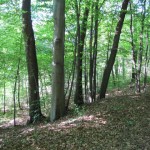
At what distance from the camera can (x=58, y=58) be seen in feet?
28.4

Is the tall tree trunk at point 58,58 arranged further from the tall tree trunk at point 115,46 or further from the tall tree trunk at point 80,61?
the tall tree trunk at point 115,46

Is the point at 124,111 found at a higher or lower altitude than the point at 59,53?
lower

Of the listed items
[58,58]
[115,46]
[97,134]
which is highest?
[115,46]

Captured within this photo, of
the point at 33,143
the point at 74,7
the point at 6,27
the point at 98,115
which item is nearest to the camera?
the point at 33,143

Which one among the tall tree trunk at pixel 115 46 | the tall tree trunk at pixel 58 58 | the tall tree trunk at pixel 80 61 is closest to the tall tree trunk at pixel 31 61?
the tall tree trunk at pixel 58 58

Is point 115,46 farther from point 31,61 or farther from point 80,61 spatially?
point 31,61

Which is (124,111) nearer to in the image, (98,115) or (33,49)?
(98,115)

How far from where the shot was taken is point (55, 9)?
8539 millimetres

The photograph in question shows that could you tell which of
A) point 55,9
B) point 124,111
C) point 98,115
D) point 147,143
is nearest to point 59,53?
point 55,9

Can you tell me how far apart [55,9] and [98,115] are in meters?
4.17

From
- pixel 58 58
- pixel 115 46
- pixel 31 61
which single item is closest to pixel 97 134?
pixel 58 58

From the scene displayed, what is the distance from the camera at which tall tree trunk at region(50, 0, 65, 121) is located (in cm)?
852

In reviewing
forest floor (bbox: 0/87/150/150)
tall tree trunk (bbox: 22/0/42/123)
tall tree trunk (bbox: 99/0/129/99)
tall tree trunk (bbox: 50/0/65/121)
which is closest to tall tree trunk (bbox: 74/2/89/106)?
tall tree trunk (bbox: 99/0/129/99)

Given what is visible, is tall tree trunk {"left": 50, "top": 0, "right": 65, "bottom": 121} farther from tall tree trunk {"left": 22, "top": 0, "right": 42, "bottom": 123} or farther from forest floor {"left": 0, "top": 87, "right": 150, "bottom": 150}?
tall tree trunk {"left": 22, "top": 0, "right": 42, "bottom": 123}
